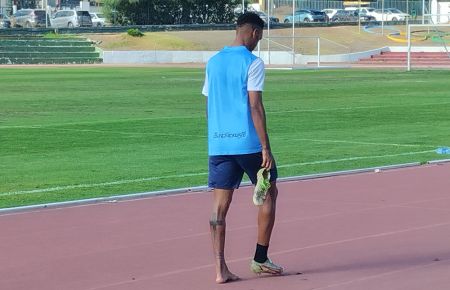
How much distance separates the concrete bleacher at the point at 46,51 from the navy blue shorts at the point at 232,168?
6086 centimetres

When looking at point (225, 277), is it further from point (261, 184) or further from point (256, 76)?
point (256, 76)

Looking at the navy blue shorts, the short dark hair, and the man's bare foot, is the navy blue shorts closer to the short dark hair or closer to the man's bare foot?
the man's bare foot

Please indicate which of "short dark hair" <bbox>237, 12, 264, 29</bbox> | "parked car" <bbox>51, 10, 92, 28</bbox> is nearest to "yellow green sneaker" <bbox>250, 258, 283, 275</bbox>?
"short dark hair" <bbox>237, 12, 264, 29</bbox>

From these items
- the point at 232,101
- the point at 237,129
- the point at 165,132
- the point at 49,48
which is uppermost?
the point at 232,101

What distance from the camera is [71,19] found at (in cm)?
9219

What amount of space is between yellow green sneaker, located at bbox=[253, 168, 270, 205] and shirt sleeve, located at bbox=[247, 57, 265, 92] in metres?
0.61

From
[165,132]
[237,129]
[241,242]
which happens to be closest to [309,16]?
[165,132]

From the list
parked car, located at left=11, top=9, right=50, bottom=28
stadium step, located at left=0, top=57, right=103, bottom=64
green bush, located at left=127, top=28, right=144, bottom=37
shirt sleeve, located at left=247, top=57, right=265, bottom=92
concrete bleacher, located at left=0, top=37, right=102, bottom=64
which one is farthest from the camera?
parked car, located at left=11, top=9, right=50, bottom=28

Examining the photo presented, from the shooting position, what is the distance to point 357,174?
588 inches

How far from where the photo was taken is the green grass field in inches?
590

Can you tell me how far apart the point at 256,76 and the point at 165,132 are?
13.4 m

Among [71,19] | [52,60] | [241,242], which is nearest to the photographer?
[241,242]

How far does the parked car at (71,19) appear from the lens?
91750mm

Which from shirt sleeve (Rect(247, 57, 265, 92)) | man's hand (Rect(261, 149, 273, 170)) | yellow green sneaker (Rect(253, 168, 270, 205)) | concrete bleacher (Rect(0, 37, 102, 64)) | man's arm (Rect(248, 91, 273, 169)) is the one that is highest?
shirt sleeve (Rect(247, 57, 265, 92))
